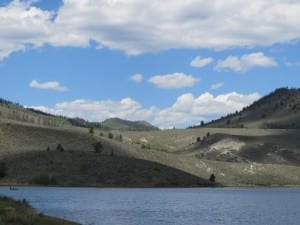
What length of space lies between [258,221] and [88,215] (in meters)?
20.7

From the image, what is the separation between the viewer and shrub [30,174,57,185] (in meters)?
182

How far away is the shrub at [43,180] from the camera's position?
18160 centimetres

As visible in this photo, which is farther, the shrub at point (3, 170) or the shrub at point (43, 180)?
the shrub at point (3, 170)

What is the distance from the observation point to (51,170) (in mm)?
191375

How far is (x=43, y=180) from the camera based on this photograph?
183 meters

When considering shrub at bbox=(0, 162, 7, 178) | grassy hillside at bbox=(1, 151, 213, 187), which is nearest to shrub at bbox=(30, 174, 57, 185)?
grassy hillside at bbox=(1, 151, 213, 187)

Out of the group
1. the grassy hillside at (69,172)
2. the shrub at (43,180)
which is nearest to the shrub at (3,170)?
the grassy hillside at (69,172)

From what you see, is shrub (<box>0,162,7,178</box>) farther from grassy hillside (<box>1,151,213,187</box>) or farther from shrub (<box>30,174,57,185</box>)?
shrub (<box>30,174,57,185</box>)

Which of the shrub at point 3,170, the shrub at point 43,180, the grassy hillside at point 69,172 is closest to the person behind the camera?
the shrub at point 43,180

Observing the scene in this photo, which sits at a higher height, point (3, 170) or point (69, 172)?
point (69, 172)

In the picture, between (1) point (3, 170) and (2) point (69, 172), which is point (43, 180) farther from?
(1) point (3, 170)

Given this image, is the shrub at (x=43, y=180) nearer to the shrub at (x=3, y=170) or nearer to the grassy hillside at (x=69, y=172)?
the grassy hillside at (x=69, y=172)

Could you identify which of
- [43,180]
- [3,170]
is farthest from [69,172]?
[3,170]

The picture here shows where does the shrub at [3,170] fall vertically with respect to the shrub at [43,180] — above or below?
above
